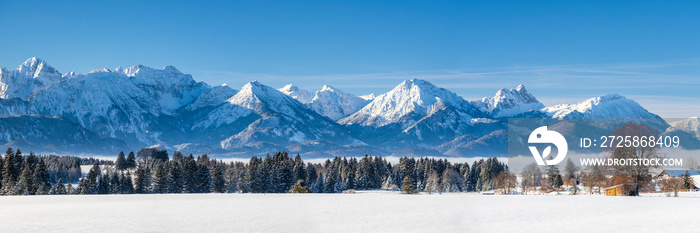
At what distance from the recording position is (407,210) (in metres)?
39.4

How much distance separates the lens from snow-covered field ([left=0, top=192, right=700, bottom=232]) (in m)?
29.5

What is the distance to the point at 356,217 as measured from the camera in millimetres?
34812

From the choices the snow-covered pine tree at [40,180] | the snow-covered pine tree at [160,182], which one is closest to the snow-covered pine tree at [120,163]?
the snow-covered pine tree at [160,182]

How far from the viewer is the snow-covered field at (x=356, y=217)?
96.9ft

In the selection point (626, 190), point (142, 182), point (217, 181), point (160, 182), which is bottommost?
point (142, 182)

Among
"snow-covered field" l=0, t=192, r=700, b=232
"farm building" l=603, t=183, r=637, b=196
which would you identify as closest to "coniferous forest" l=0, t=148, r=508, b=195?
"farm building" l=603, t=183, r=637, b=196

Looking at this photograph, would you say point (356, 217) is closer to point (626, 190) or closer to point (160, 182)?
point (626, 190)

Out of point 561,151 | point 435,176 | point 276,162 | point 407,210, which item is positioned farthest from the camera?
point 435,176

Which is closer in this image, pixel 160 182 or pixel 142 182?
pixel 160 182

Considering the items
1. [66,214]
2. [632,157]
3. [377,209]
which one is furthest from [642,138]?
[66,214]

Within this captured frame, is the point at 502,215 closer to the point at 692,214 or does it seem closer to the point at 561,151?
the point at 692,214

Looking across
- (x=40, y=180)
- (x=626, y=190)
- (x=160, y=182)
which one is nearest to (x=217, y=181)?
(x=160, y=182)

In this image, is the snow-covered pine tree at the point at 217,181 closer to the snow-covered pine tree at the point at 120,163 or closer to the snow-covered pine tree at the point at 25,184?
the snow-covered pine tree at the point at 25,184

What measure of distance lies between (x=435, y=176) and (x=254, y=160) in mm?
54045
